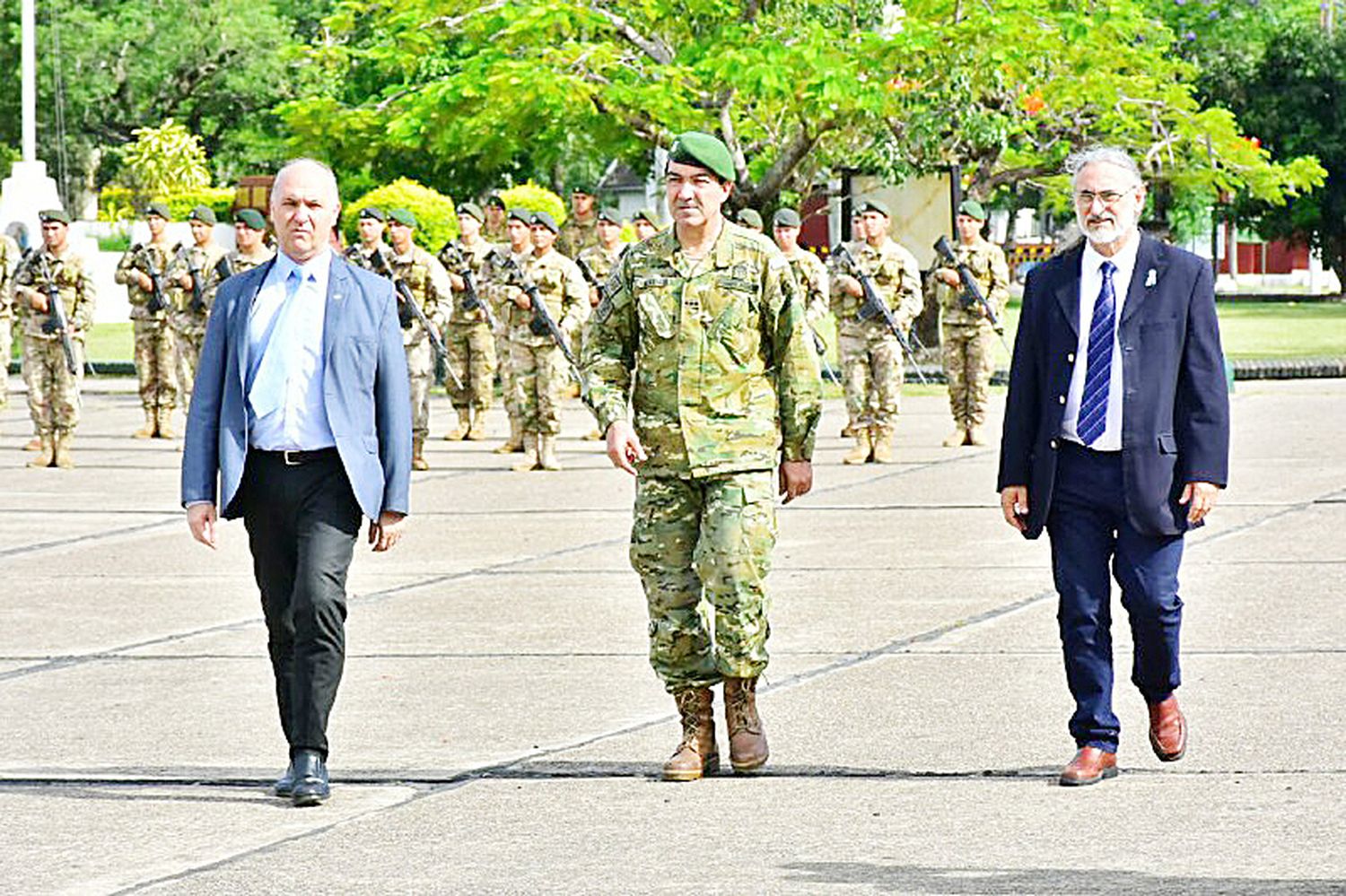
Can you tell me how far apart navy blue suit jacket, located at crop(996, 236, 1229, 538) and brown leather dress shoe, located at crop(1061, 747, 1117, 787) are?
2.03ft

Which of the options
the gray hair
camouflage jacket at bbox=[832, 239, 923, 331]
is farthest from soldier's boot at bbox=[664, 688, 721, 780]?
camouflage jacket at bbox=[832, 239, 923, 331]

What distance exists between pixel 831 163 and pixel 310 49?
6.12 metres

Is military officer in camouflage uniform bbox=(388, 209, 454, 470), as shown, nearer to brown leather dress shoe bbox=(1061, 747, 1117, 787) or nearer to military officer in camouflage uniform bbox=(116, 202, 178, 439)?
military officer in camouflage uniform bbox=(116, 202, 178, 439)

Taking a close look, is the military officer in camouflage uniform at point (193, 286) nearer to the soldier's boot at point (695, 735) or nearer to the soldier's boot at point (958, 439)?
the soldier's boot at point (958, 439)

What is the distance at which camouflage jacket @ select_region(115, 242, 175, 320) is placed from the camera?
72.1ft

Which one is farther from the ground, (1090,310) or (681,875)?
(1090,310)

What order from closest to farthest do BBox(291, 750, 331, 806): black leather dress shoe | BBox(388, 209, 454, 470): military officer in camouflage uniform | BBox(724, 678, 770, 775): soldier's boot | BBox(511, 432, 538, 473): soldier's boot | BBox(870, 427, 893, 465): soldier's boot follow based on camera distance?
1. BBox(291, 750, 331, 806): black leather dress shoe
2. BBox(724, 678, 770, 775): soldier's boot
3. BBox(511, 432, 538, 473): soldier's boot
4. BBox(870, 427, 893, 465): soldier's boot
5. BBox(388, 209, 454, 470): military officer in camouflage uniform

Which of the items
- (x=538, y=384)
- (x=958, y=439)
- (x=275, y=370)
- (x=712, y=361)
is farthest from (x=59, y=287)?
(x=712, y=361)

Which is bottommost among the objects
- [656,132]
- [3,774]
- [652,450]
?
→ [3,774]

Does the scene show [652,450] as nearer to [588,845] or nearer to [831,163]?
[588,845]

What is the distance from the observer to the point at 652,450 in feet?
25.2

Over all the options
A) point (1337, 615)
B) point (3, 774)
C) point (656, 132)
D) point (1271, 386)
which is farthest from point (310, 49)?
point (3, 774)

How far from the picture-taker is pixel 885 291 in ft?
65.1

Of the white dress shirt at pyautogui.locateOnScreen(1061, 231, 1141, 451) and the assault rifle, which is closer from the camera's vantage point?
the white dress shirt at pyautogui.locateOnScreen(1061, 231, 1141, 451)
